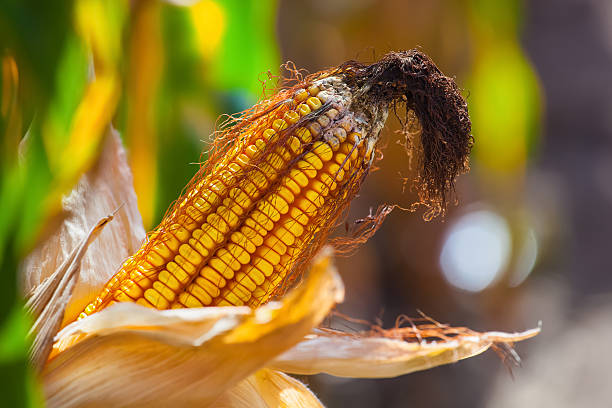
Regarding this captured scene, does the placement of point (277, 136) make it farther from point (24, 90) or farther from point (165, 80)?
point (165, 80)

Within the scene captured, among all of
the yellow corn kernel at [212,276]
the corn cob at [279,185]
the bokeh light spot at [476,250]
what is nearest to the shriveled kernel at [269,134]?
the corn cob at [279,185]

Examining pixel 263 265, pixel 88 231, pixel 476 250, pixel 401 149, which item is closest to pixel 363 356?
pixel 263 265

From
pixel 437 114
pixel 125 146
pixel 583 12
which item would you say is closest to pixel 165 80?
pixel 125 146

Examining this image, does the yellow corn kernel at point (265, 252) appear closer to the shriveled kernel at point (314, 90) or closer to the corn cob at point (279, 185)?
the corn cob at point (279, 185)

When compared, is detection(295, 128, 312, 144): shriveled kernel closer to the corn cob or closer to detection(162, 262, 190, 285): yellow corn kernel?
the corn cob

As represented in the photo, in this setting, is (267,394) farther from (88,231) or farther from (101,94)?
(101,94)

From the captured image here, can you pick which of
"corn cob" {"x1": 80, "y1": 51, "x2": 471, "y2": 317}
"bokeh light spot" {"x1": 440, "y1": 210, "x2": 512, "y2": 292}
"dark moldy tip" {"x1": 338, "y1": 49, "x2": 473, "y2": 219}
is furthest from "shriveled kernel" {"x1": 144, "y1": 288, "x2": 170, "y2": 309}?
"bokeh light spot" {"x1": 440, "y1": 210, "x2": 512, "y2": 292}
